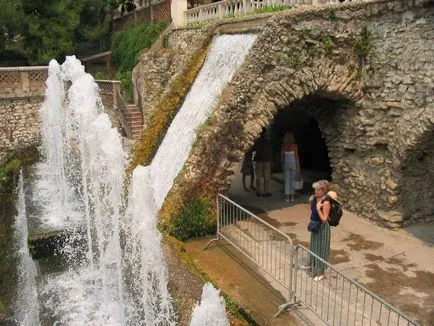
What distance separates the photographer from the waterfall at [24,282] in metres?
7.36

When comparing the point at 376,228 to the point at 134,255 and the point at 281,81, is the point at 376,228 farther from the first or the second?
the point at 134,255

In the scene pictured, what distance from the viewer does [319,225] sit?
6234mm

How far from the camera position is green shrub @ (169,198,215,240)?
25.6 feet

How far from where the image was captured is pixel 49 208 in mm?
10609

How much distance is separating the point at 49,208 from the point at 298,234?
573 centimetres

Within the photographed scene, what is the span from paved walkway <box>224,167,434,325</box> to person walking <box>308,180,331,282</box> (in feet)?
2.32

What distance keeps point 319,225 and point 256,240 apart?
165 cm

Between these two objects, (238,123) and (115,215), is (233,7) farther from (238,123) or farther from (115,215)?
(115,215)

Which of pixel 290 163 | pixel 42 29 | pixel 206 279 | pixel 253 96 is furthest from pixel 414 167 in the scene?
pixel 42 29

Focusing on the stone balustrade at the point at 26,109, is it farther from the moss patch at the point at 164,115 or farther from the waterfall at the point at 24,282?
the waterfall at the point at 24,282

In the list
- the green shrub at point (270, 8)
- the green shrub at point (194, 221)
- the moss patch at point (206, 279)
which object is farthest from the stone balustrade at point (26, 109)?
the moss patch at point (206, 279)

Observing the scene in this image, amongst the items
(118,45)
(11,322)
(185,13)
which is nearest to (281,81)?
(11,322)

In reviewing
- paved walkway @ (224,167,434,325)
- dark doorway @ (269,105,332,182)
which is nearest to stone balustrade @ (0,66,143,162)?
dark doorway @ (269,105,332,182)

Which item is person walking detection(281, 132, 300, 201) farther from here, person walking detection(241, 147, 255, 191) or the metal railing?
the metal railing
